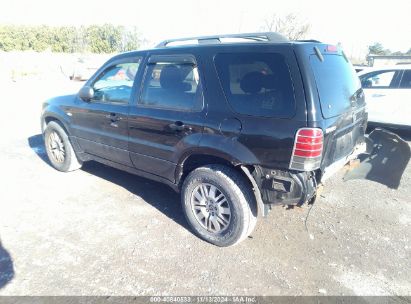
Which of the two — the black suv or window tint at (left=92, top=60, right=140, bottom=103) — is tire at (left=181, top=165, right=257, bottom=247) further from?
window tint at (left=92, top=60, right=140, bottom=103)

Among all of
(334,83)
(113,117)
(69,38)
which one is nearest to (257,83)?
(334,83)

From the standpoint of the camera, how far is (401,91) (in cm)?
612

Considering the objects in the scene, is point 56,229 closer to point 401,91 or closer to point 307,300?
point 307,300

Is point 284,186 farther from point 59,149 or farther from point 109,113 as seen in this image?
point 59,149

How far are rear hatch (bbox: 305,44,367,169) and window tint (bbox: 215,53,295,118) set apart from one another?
208mm

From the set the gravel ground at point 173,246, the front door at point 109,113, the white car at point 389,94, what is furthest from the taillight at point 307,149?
the white car at point 389,94

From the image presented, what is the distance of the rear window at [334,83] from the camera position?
2.46m

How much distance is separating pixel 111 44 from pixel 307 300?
45.6 meters

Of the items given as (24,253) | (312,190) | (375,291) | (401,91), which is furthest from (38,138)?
(401,91)

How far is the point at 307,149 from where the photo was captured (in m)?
2.36

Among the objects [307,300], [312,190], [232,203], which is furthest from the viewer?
[232,203]

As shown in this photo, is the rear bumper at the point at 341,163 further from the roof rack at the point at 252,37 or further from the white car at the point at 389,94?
the white car at the point at 389,94

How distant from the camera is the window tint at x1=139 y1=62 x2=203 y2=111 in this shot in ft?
9.57

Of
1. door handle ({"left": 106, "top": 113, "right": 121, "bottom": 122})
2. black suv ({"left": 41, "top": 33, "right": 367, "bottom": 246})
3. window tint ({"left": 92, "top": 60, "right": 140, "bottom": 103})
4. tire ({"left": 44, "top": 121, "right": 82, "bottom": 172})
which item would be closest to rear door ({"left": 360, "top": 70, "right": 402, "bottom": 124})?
black suv ({"left": 41, "top": 33, "right": 367, "bottom": 246})
